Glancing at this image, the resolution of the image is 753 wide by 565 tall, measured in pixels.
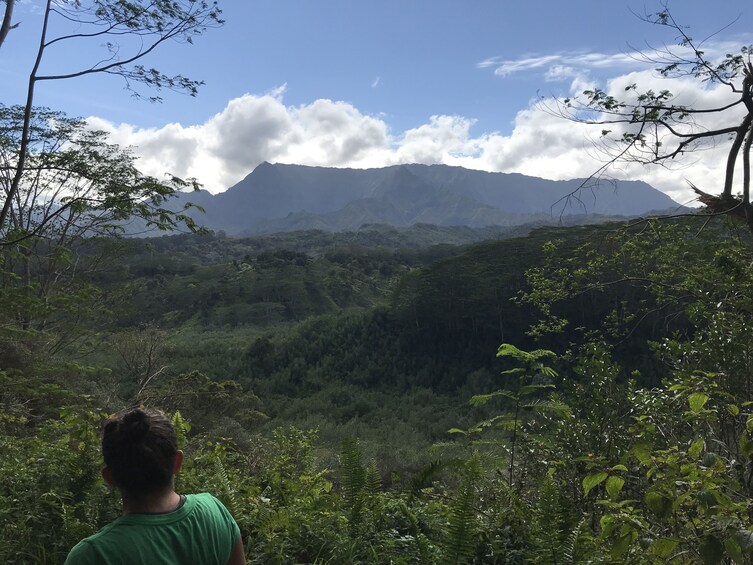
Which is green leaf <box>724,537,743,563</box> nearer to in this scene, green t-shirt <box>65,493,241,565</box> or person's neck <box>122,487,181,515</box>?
green t-shirt <box>65,493,241,565</box>

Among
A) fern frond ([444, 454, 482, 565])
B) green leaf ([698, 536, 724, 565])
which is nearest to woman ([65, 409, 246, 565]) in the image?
fern frond ([444, 454, 482, 565])

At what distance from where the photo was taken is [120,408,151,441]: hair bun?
1.42 meters

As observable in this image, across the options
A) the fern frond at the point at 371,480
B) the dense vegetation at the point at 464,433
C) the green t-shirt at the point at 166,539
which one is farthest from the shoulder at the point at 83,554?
the fern frond at the point at 371,480

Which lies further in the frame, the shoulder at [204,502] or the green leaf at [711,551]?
the shoulder at [204,502]

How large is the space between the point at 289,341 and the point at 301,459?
30.8 meters

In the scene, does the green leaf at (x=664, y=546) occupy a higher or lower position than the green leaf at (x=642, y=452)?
lower

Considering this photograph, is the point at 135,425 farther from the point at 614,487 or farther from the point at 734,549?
the point at 734,549

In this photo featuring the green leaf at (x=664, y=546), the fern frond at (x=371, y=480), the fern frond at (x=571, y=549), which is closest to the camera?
the green leaf at (x=664, y=546)

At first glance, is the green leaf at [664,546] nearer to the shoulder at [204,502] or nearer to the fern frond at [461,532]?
the fern frond at [461,532]

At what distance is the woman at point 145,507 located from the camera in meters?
1.40

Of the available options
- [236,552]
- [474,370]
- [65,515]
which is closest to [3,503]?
[65,515]

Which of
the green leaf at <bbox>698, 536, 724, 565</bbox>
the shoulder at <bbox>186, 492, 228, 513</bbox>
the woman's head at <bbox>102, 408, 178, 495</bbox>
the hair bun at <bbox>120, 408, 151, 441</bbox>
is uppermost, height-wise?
the hair bun at <bbox>120, 408, 151, 441</bbox>

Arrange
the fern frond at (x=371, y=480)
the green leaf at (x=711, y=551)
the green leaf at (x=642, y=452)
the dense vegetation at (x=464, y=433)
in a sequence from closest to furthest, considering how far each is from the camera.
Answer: the green leaf at (x=711, y=551), the green leaf at (x=642, y=452), the dense vegetation at (x=464, y=433), the fern frond at (x=371, y=480)

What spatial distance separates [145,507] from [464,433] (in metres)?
2.60
